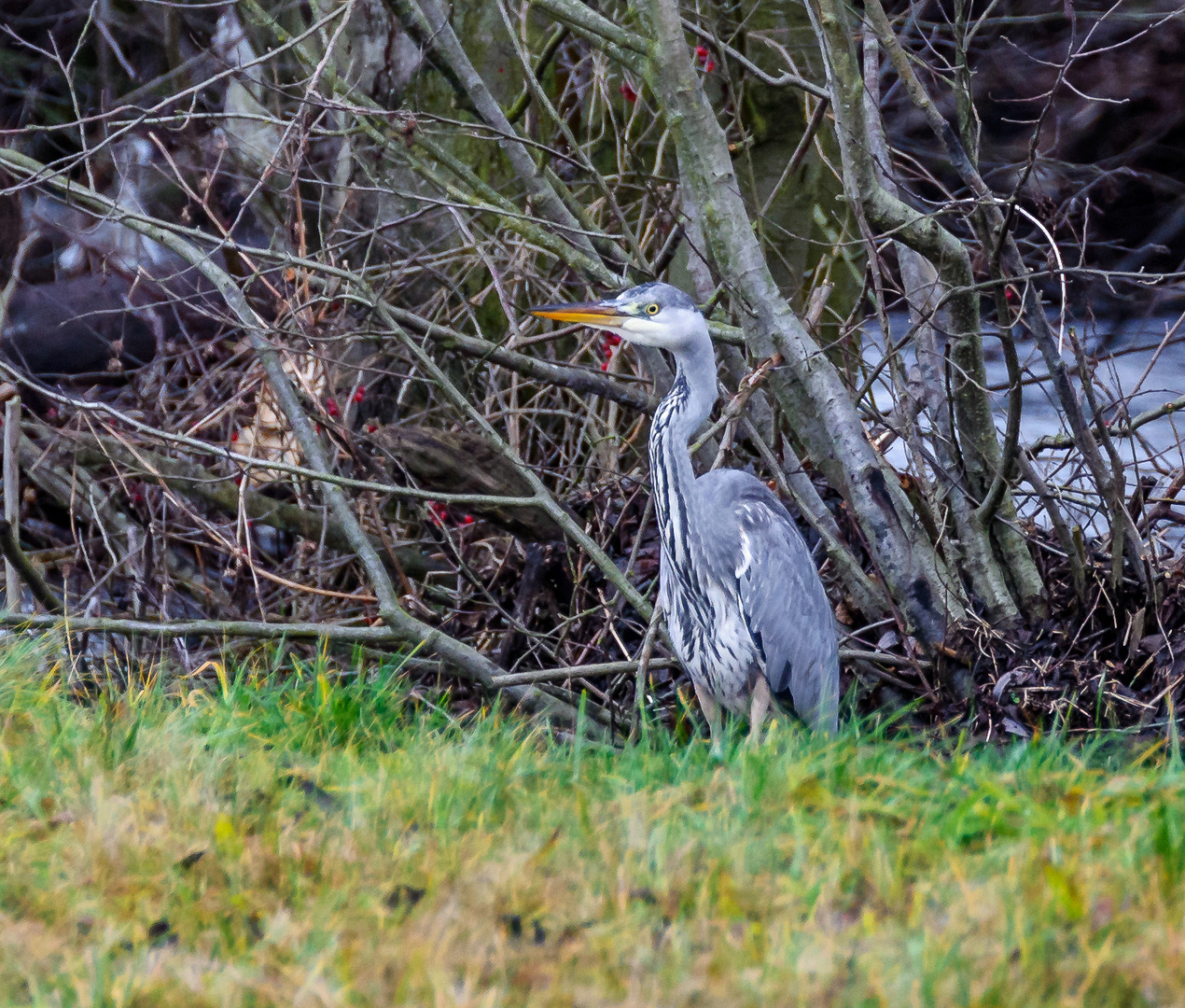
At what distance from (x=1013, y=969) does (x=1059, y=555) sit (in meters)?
3.46

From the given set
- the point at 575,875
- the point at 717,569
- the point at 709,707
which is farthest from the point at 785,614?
the point at 575,875

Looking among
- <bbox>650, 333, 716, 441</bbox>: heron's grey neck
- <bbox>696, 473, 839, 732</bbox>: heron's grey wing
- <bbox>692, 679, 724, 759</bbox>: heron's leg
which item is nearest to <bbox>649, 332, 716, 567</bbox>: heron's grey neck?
<bbox>650, 333, 716, 441</bbox>: heron's grey neck

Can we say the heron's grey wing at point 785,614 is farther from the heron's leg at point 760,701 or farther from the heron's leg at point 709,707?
the heron's leg at point 709,707

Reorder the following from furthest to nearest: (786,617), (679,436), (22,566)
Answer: (22,566)
(679,436)
(786,617)

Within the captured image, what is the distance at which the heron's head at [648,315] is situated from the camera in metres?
4.43

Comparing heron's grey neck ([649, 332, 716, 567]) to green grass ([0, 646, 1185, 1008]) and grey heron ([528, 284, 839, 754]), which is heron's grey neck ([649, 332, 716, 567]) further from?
A: green grass ([0, 646, 1185, 1008])

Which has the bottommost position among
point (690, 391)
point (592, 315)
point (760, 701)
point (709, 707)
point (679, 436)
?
point (709, 707)

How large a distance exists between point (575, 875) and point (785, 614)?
2.12m

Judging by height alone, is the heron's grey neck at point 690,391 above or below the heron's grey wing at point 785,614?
above

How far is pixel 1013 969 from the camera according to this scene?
200 centimetres

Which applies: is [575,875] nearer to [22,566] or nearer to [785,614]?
[785,614]

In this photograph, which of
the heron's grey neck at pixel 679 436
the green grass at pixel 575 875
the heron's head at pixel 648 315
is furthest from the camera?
the heron's grey neck at pixel 679 436

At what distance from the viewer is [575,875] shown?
8.13 feet

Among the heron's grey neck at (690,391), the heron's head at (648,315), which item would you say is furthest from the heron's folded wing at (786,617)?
the heron's head at (648,315)
